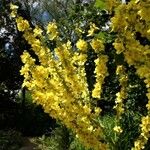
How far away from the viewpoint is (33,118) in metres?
21.6

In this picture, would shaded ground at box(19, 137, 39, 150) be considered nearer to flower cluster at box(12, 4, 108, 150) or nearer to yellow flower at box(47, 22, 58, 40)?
flower cluster at box(12, 4, 108, 150)

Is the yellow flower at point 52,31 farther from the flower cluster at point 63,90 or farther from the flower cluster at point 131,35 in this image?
the flower cluster at point 131,35

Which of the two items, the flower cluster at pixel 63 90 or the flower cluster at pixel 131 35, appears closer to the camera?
the flower cluster at pixel 131 35

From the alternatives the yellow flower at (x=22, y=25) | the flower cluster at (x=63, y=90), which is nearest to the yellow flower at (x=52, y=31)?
the flower cluster at (x=63, y=90)

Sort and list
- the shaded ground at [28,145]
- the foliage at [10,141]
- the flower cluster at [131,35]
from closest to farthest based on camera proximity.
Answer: the flower cluster at [131,35], the foliage at [10,141], the shaded ground at [28,145]

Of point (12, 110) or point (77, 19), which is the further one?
point (12, 110)

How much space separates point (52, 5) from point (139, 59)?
33.2m

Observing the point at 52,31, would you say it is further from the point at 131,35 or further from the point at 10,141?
the point at 10,141

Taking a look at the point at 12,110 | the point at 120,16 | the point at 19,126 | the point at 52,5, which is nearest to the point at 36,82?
the point at 120,16

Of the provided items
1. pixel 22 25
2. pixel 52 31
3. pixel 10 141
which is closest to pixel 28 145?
pixel 10 141

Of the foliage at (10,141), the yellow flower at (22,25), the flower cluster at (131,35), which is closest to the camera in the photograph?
the flower cluster at (131,35)

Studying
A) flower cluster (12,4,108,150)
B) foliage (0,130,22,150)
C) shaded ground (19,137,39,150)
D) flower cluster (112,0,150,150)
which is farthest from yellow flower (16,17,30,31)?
shaded ground (19,137,39,150)

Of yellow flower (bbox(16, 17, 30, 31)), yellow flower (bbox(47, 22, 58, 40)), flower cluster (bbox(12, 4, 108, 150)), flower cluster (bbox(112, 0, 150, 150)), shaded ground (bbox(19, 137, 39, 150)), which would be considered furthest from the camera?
shaded ground (bbox(19, 137, 39, 150))

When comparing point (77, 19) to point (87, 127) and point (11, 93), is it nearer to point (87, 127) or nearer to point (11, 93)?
point (87, 127)
